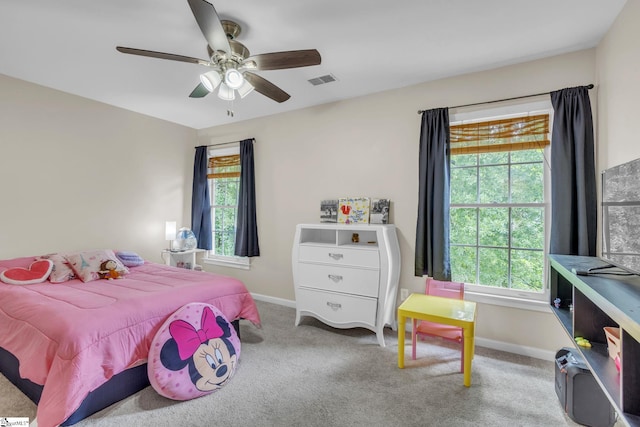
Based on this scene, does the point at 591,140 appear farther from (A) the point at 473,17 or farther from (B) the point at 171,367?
(B) the point at 171,367

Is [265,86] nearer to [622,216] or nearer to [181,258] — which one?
[622,216]

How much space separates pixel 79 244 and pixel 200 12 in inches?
125

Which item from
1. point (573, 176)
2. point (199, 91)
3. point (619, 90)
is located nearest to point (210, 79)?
point (199, 91)

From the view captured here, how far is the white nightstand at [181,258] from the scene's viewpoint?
160 inches

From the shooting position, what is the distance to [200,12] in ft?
5.03

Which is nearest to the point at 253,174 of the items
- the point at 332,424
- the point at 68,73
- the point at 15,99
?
the point at 68,73

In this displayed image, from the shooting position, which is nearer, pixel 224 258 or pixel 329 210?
pixel 329 210

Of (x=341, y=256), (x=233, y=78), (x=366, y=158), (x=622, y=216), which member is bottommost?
(x=341, y=256)

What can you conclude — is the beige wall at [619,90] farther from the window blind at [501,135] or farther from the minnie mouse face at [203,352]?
the minnie mouse face at [203,352]

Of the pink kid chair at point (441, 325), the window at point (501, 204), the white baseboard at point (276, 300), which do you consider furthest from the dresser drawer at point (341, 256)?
the white baseboard at point (276, 300)

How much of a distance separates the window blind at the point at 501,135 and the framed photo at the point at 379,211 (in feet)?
2.69

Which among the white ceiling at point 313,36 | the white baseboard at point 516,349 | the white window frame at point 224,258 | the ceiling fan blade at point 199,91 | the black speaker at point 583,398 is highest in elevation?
the white ceiling at point 313,36

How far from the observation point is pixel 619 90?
1942 millimetres

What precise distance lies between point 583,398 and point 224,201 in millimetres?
4336
